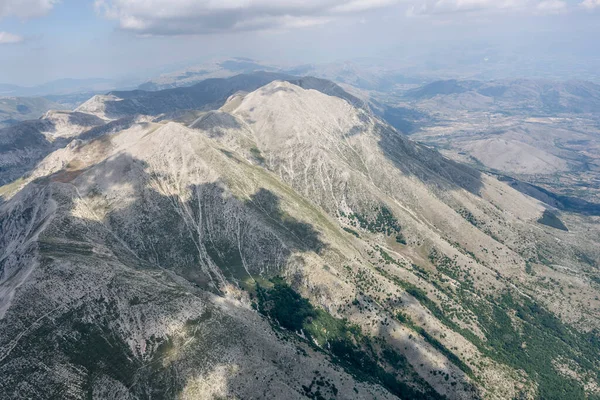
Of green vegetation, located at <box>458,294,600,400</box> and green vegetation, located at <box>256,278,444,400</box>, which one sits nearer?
green vegetation, located at <box>256,278,444,400</box>

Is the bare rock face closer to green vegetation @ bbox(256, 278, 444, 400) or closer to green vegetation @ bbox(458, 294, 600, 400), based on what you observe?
green vegetation @ bbox(256, 278, 444, 400)

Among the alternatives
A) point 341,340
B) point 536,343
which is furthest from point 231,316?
point 536,343

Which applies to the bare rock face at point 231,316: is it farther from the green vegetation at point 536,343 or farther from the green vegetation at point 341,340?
the green vegetation at point 536,343

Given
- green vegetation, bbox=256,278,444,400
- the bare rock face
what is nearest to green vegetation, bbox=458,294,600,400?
→ the bare rock face

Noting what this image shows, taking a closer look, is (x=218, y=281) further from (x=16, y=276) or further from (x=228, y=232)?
(x=16, y=276)

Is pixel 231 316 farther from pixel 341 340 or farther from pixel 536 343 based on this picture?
pixel 536 343

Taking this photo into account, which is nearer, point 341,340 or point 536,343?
point 341,340

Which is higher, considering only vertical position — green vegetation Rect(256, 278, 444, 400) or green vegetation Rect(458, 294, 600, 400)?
green vegetation Rect(256, 278, 444, 400)

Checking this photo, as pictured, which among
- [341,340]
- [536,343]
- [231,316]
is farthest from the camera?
[536,343]
